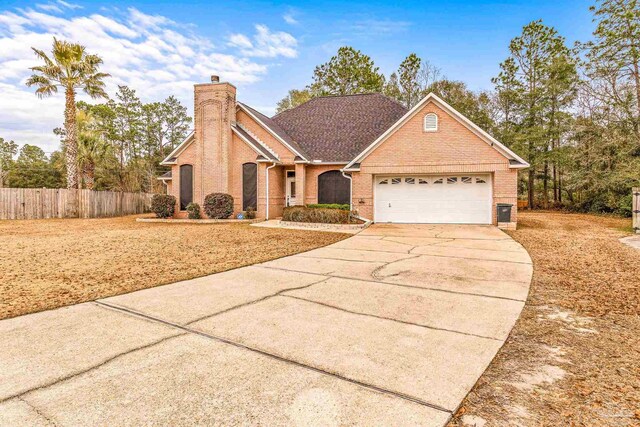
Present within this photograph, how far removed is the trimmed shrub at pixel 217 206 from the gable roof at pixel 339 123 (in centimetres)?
535

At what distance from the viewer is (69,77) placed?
65.7ft

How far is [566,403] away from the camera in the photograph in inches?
90.0

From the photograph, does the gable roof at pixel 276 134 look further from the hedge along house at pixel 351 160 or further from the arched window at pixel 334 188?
the arched window at pixel 334 188

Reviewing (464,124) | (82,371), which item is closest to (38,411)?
(82,371)

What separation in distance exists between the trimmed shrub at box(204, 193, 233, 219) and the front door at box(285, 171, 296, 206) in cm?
375

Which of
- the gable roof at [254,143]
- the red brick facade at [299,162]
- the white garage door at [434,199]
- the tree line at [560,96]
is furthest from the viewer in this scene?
the tree line at [560,96]

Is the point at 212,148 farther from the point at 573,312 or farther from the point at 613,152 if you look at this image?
the point at 613,152

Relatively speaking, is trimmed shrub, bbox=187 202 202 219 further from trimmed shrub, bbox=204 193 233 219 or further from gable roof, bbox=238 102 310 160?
gable roof, bbox=238 102 310 160

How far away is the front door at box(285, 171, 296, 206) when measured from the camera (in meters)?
19.7

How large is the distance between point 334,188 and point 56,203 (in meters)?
16.2

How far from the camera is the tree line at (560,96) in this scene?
19.9m

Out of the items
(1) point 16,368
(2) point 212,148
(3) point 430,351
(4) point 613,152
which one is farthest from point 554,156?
(1) point 16,368

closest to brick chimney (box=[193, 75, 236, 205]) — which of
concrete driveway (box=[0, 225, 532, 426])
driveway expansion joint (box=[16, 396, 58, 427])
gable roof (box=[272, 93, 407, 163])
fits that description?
gable roof (box=[272, 93, 407, 163])

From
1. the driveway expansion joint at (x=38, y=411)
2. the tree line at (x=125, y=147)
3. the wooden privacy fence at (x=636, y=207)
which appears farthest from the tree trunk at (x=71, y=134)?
the wooden privacy fence at (x=636, y=207)
